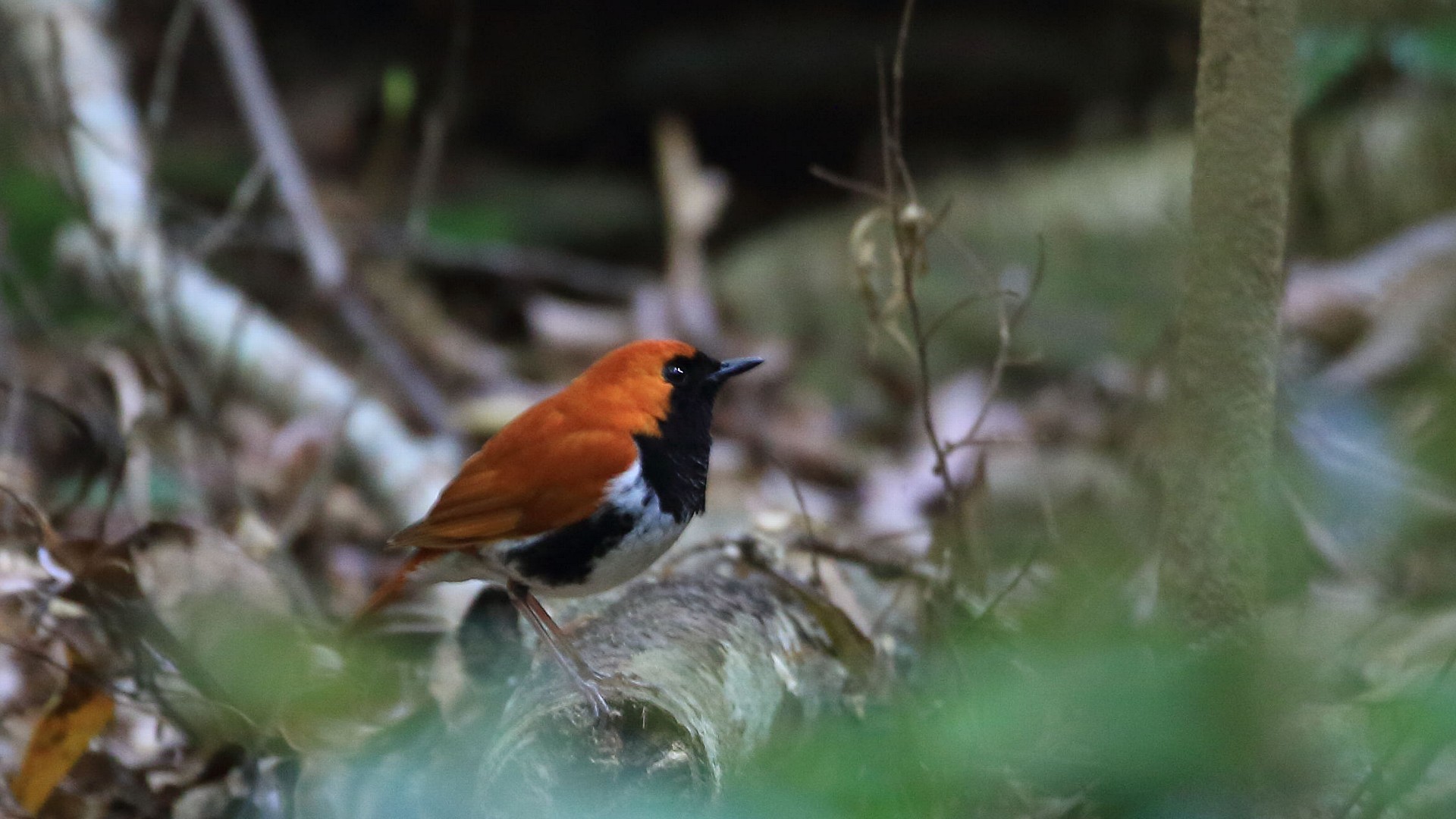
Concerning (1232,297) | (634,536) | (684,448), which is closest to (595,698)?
(634,536)

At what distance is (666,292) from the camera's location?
670cm

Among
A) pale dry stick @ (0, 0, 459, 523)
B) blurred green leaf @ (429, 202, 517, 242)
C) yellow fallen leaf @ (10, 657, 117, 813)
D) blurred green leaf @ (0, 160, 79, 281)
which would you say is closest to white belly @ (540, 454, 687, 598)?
yellow fallen leaf @ (10, 657, 117, 813)

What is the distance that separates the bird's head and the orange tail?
1.41 feet

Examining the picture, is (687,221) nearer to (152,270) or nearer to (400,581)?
(152,270)

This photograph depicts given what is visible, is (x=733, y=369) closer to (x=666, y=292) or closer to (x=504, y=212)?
(x=666, y=292)

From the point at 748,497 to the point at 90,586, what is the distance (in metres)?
2.74

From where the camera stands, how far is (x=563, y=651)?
2.27 m

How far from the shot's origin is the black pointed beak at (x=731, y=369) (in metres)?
2.70

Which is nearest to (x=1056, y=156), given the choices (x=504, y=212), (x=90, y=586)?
(x=504, y=212)

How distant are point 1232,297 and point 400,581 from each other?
1614mm

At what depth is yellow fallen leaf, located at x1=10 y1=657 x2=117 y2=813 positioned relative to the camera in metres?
2.30

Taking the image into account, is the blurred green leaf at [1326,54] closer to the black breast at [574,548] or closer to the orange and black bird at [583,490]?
the orange and black bird at [583,490]

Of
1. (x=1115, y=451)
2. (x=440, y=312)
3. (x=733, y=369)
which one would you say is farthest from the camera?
(x=440, y=312)

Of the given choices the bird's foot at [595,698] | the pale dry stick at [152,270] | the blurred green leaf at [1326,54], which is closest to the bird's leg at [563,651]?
the bird's foot at [595,698]
